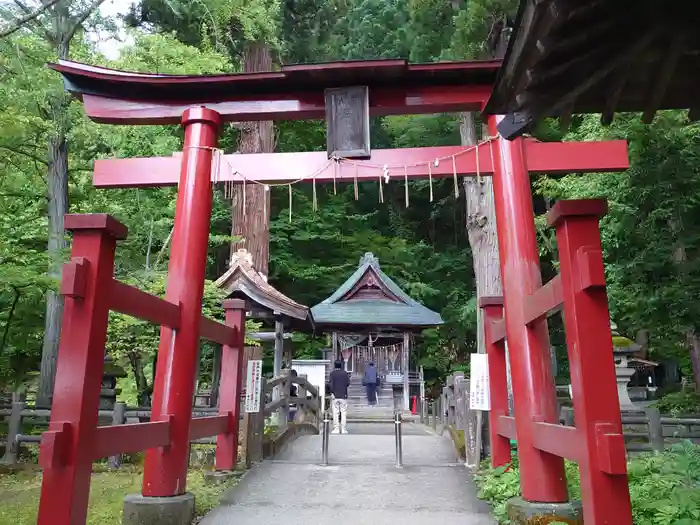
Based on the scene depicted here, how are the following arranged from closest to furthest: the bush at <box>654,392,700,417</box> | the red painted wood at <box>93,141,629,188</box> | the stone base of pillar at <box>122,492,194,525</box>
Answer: the stone base of pillar at <box>122,492,194,525</box>, the red painted wood at <box>93,141,629,188</box>, the bush at <box>654,392,700,417</box>

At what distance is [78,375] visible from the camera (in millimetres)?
→ 3348

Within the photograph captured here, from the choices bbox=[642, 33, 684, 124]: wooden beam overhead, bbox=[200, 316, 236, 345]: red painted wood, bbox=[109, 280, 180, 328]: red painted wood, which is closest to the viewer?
bbox=[642, 33, 684, 124]: wooden beam overhead

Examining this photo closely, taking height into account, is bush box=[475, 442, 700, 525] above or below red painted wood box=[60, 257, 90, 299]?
below

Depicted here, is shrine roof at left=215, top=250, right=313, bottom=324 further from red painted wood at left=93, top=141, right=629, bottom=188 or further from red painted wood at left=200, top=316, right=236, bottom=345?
red painted wood at left=93, top=141, right=629, bottom=188

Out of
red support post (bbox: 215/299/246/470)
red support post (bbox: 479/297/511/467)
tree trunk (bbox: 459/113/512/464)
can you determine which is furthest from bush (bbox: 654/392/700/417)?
red support post (bbox: 215/299/246/470)

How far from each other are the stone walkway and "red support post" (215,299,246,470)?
346 millimetres

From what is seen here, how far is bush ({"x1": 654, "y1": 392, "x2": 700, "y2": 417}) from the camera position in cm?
1335

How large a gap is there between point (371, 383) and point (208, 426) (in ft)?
41.4

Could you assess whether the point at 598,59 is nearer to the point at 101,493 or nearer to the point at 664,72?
the point at 664,72

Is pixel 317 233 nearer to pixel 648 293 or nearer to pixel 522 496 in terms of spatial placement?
pixel 648 293

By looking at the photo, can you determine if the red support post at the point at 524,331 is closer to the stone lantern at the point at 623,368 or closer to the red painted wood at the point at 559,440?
the red painted wood at the point at 559,440

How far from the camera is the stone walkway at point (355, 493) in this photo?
4613 mm

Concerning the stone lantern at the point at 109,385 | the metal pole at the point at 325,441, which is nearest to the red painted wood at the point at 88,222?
the metal pole at the point at 325,441

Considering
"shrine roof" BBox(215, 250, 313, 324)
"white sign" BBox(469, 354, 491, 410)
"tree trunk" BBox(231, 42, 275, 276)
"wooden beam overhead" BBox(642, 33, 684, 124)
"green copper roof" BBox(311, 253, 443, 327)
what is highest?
"tree trunk" BBox(231, 42, 275, 276)
